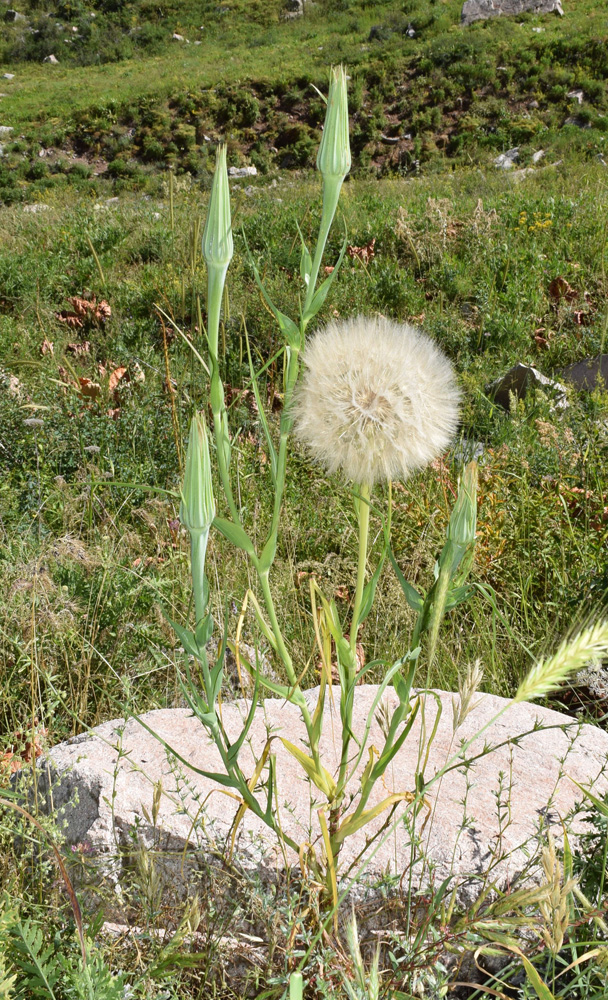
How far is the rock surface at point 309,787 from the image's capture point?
148cm

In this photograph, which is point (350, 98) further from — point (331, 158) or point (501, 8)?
point (331, 158)

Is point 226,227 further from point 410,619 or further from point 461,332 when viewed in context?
point 461,332

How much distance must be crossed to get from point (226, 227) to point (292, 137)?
2039 centimetres

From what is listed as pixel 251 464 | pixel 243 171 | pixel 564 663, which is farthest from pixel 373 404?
pixel 243 171

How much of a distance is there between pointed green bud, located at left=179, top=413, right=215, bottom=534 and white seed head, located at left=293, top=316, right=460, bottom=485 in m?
0.27

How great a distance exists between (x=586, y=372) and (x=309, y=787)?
3.14m

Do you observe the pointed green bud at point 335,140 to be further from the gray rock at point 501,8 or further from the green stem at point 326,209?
the gray rock at point 501,8

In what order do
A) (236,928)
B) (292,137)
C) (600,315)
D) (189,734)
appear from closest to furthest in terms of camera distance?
(236,928), (189,734), (600,315), (292,137)

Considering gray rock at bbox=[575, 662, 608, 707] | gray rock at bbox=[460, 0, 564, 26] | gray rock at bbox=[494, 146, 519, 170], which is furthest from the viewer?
gray rock at bbox=[460, 0, 564, 26]

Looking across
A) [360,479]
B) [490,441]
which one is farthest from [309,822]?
[490,441]

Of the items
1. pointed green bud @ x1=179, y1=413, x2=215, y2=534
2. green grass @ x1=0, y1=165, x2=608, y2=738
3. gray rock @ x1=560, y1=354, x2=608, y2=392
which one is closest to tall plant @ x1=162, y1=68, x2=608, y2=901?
pointed green bud @ x1=179, y1=413, x2=215, y2=534

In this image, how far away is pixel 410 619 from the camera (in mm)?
2346

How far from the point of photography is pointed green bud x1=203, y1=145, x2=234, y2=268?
1057 mm

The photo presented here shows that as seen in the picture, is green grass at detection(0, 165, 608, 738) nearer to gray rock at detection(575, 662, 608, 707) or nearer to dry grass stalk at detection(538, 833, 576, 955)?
gray rock at detection(575, 662, 608, 707)
